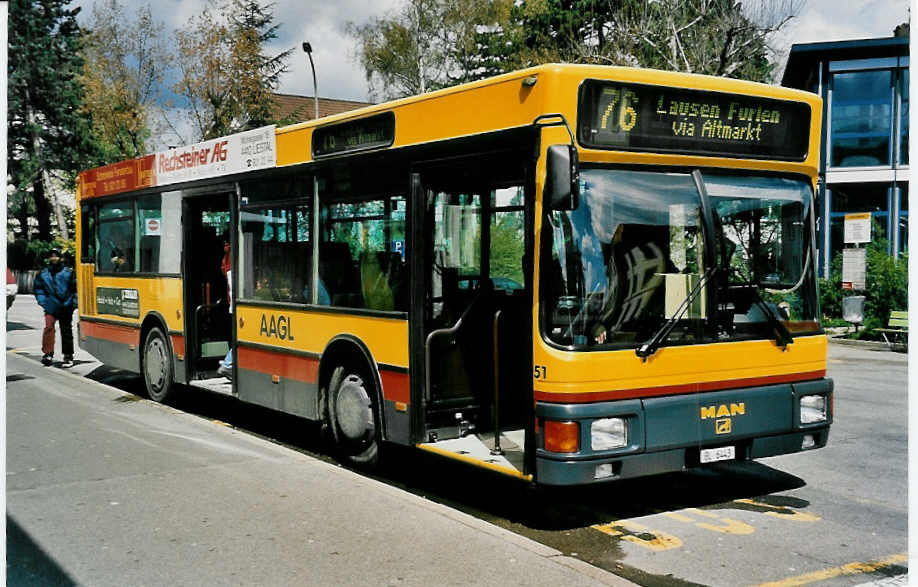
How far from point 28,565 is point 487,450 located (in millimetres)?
3015

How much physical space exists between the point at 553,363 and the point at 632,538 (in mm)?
1274

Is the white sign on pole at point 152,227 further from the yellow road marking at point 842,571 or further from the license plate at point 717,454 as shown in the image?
the yellow road marking at point 842,571

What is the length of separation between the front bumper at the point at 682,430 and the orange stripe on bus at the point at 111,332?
773 centimetres

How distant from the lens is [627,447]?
5930mm

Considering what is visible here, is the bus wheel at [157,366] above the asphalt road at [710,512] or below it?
above

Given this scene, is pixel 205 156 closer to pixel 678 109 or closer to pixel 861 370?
pixel 678 109

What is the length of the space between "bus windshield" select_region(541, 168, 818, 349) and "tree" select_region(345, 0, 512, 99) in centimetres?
3934

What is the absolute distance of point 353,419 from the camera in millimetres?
7969

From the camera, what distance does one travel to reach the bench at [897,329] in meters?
19.6

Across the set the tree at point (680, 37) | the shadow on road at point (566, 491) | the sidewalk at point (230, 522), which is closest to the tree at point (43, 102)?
the tree at point (680, 37)

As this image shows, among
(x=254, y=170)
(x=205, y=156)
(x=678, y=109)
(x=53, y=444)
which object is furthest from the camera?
(x=205, y=156)

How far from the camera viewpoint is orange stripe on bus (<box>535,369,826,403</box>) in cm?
584

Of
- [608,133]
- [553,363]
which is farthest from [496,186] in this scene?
[553,363]

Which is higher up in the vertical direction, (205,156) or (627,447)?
(205,156)
